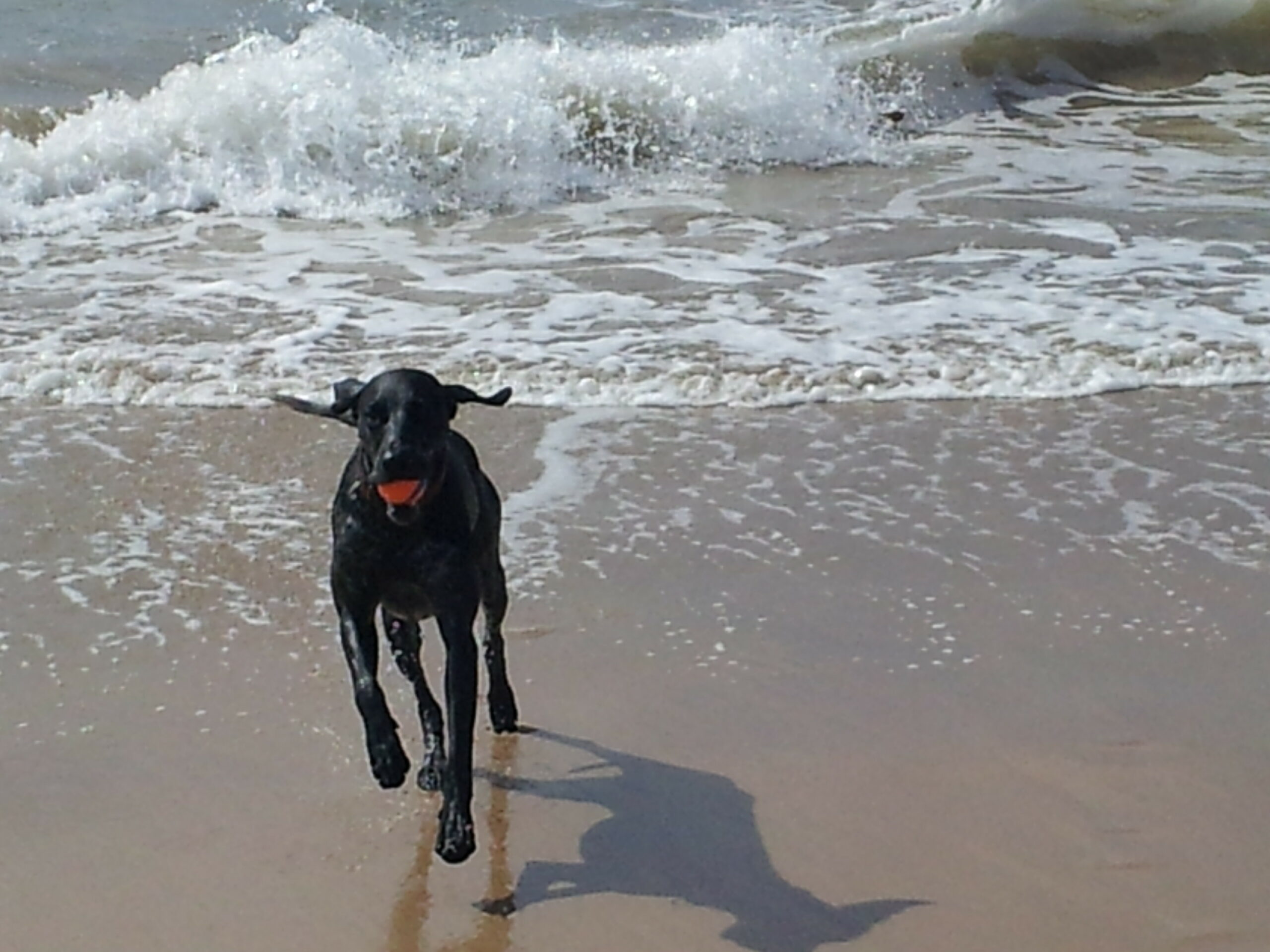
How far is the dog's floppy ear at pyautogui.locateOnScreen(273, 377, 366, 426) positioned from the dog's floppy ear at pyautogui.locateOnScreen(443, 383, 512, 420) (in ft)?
0.56

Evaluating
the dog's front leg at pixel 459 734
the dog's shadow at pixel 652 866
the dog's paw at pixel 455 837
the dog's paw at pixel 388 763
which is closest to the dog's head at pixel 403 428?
the dog's front leg at pixel 459 734

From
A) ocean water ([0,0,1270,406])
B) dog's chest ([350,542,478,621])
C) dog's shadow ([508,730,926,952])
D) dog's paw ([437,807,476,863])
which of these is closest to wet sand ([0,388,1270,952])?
dog's shadow ([508,730,926,952])

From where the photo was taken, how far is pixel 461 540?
3.32m

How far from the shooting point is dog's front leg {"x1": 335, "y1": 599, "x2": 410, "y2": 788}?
3.33m

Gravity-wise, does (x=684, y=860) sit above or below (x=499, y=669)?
below

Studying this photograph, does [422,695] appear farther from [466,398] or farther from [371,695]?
[466,398]

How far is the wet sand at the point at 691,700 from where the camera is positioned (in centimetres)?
334

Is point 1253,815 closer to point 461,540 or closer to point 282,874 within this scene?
point 461,540

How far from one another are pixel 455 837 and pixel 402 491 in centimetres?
69

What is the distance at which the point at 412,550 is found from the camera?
326 centimetres

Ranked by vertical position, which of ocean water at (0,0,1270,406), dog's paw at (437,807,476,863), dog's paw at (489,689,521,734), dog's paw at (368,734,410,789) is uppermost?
ocean water at (0,0,1270,406)

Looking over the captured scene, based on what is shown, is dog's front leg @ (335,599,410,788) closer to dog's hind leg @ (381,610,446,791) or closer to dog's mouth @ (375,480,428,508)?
dog's hind leg @ (381,610,446,791)

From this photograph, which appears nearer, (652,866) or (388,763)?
(388,763)

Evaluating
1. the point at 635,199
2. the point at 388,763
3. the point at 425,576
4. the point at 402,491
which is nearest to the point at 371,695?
the point at 388,763
